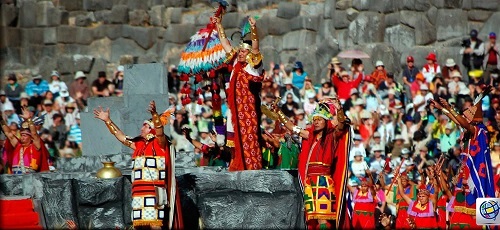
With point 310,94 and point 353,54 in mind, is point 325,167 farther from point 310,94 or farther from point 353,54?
point 353,54

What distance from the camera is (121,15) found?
3519 centimetres

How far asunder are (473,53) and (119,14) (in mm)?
11705

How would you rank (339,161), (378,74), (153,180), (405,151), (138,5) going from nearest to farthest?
(153,180) → (339,161) → (405,151) → (378,74) → (138,5)

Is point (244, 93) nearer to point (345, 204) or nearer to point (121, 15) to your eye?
point (345, 204)

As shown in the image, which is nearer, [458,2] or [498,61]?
[498,61]

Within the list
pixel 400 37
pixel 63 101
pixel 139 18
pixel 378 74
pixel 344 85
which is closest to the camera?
pixel 344 85

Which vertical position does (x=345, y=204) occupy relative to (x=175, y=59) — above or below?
below

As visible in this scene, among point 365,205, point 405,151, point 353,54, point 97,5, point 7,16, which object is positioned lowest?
point 365,205

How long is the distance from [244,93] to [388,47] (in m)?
10.3

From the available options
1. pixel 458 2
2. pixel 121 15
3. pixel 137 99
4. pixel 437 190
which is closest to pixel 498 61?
pixel 458 2

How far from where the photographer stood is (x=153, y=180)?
16.2 m

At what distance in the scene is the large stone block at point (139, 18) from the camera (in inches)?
1379

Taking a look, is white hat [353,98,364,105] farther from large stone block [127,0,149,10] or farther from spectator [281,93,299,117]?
large stone block [127,0,149,10]

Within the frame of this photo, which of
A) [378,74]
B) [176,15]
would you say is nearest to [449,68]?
[378,74]
